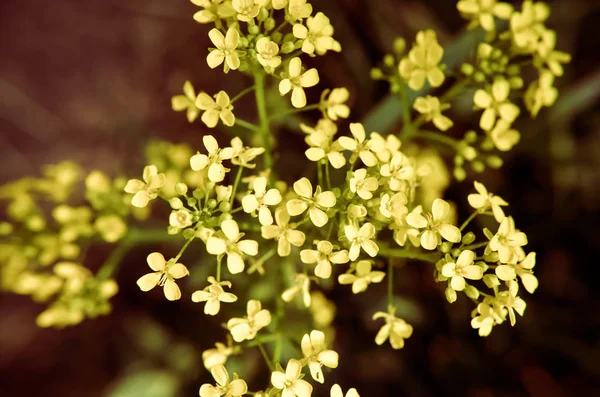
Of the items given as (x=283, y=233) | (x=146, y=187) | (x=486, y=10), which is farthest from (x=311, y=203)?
(x=486, y=10)

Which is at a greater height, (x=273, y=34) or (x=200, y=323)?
(x=273, y=34)

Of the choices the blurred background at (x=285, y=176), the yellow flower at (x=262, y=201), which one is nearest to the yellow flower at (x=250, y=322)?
the yellow flower at (x=262, y=201)

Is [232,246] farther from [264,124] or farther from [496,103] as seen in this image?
[496,103]

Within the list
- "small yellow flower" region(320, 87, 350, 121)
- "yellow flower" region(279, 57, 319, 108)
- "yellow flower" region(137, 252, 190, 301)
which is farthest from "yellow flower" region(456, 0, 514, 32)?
"yellow flower" region(137, 252, 190, 301)

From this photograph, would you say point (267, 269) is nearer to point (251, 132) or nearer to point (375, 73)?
point (251, 132)

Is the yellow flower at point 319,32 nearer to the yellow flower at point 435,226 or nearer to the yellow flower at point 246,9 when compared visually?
the yellow flower at point 246,9

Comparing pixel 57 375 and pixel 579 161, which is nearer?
pixel 579 161

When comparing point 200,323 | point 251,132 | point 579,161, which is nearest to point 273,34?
point 251,132
